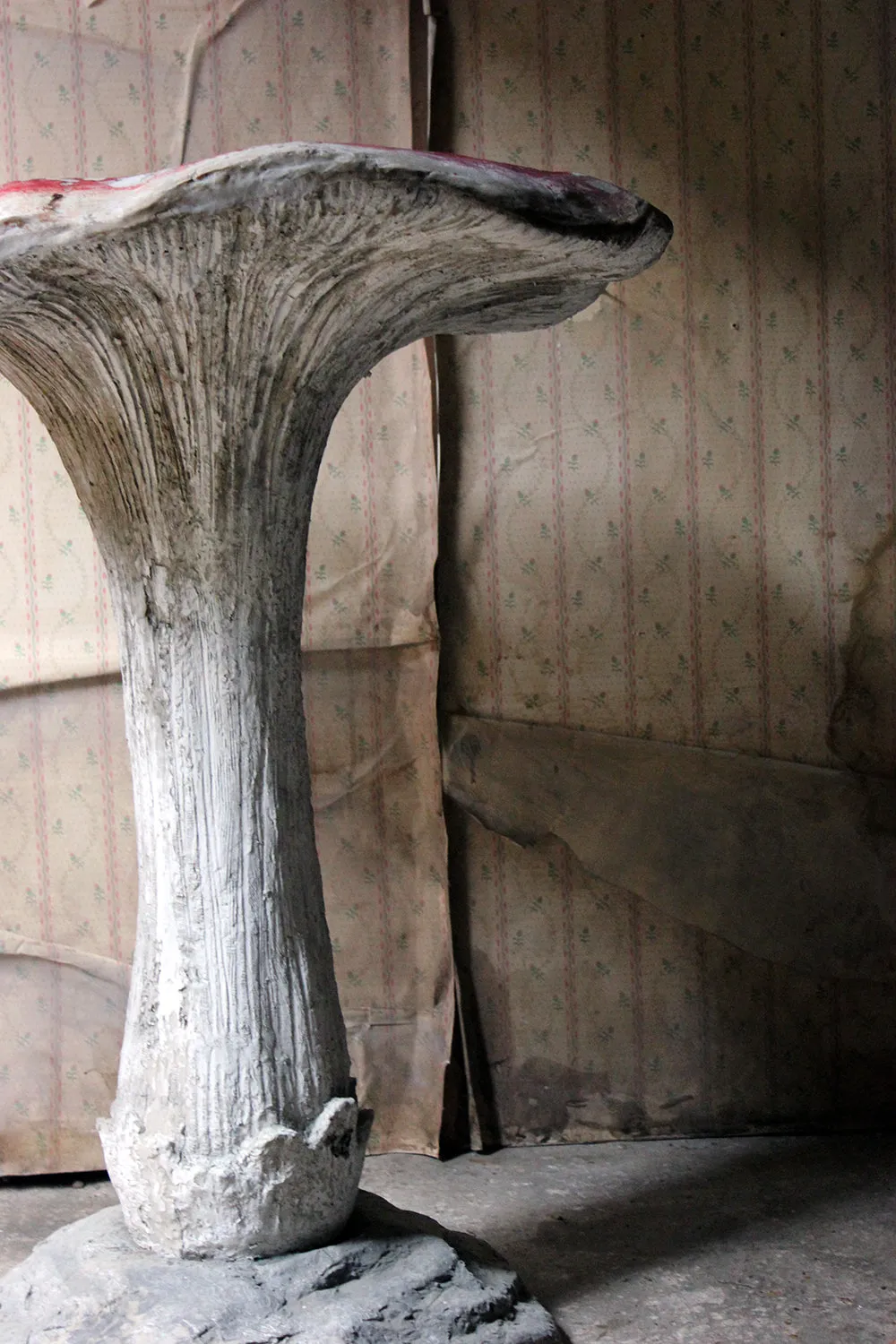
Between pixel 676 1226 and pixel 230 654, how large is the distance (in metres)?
1.33

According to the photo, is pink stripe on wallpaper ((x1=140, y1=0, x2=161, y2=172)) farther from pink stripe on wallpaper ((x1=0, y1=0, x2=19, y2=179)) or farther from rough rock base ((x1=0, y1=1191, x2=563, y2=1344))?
rough rock base ((x1=0, y1=1191, x2=563, y2=1344))

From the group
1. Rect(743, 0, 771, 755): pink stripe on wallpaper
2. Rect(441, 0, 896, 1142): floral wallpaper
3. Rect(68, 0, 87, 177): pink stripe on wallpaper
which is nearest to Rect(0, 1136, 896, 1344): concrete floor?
Rect(441, 0, 896, 1142): floral wallpaper

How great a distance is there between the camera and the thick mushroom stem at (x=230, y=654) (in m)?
1.73

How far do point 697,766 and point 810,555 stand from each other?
1.63 ft

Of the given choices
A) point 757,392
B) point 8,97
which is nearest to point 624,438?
point 757,392

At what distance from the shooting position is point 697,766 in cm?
285

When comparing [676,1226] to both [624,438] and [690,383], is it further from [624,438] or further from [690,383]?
[690,383]

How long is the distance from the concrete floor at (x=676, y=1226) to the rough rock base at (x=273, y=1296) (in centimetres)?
8

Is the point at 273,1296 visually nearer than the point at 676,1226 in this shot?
Yes

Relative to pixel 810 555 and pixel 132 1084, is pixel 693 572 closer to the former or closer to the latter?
pixel 810 555

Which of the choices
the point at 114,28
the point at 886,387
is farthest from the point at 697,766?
the point at 114,28

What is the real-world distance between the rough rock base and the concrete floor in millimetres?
77

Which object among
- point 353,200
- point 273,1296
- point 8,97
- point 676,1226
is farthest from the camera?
point 8,97

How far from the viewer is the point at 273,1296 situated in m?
1.82
